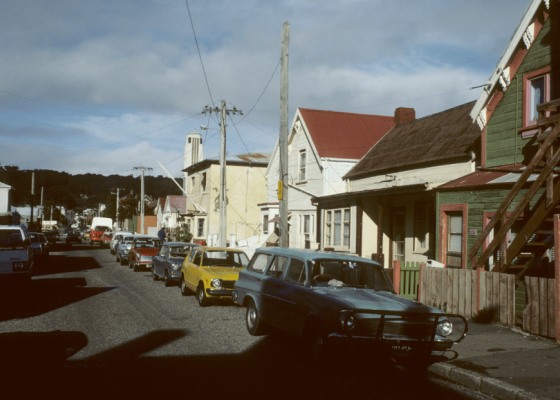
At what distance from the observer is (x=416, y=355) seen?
6824 mm

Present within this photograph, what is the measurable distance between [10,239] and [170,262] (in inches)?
195

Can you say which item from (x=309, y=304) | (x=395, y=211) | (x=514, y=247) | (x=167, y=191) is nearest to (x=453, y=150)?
(x=395, y=211)

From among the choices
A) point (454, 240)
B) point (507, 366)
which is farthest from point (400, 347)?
point (454, 240)

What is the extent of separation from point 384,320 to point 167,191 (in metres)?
114

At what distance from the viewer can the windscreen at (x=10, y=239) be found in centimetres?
1553

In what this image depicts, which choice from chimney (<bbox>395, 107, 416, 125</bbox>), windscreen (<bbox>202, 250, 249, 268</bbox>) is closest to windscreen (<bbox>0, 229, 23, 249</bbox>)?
windscreen (<bbox>202, 250, 249, 268</bbox>)

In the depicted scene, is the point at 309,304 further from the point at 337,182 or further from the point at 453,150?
the point at 337,182

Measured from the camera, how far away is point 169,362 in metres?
7.01

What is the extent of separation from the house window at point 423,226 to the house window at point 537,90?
5.65 m

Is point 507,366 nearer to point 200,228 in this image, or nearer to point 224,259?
point 224,259

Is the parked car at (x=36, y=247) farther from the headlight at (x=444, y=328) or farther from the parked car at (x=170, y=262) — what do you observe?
the headlight at (x=444, y=328)

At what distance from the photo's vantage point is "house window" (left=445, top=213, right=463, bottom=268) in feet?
44.4

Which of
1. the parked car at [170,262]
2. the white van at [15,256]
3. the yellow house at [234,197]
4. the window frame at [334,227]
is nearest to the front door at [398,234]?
the window frame at [334,227]

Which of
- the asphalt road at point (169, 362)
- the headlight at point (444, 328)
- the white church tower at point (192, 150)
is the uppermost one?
the white church tower at point (192, 150)
